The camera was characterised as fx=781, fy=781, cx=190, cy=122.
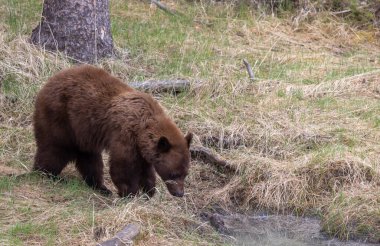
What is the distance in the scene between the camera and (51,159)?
23.5 ft

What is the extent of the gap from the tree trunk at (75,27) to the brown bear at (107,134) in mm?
2523

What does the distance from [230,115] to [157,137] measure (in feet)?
8.09

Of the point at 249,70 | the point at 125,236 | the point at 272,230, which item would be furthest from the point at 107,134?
the point at 249,70

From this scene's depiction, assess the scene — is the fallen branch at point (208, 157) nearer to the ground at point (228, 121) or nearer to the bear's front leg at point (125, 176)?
the ground at point (228, 121)

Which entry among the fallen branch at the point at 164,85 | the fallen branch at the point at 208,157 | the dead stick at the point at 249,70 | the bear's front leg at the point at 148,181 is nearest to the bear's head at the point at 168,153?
the bear's front leg at the point at 148,181

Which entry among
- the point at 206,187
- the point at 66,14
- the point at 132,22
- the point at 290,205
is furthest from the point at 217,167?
the point at 132,22

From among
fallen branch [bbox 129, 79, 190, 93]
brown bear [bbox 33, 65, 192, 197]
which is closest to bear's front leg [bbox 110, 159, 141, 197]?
brown bear [bbox 33, 65, 192, 197]

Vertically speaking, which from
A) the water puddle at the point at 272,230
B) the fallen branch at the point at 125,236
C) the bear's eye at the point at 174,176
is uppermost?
the bear's eye at the point at 174,176

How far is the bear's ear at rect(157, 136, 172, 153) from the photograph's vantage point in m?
6.52

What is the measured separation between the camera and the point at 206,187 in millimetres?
7777

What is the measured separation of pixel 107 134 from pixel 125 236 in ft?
4.67

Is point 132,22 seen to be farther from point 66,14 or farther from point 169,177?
point 169,177

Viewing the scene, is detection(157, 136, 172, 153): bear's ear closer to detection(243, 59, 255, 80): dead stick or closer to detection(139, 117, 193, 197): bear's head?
detection(139, 117, 193, 197): bear's head

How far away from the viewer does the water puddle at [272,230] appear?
6.65 meters
